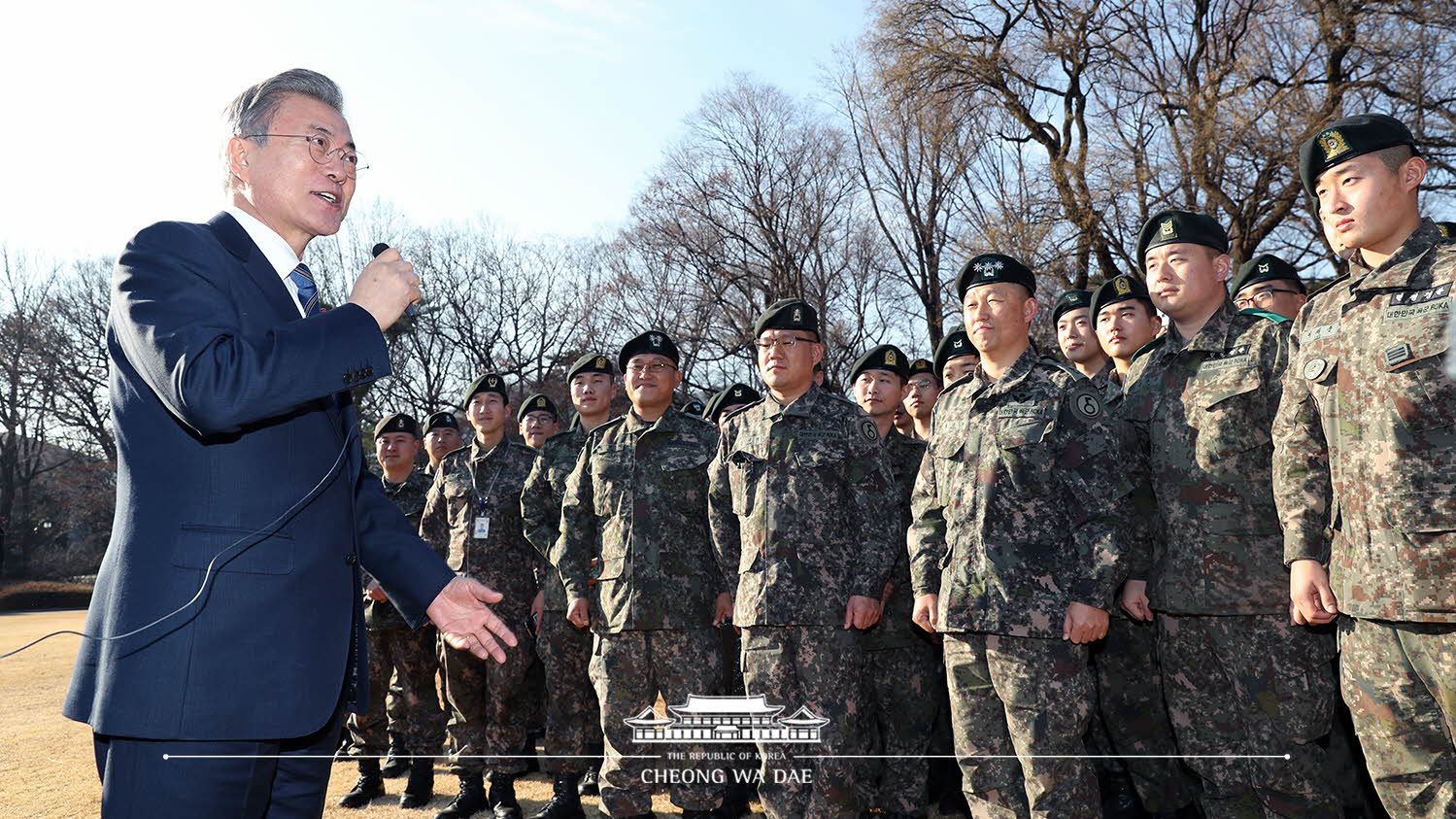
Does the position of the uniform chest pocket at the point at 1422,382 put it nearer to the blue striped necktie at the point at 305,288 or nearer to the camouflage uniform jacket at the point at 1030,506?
the camouflage uniform jacket at the point at 1030,506

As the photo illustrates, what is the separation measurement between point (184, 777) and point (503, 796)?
13.2 feet

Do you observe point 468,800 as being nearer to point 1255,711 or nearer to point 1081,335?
point 1255,711

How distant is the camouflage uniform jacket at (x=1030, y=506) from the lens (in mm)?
3600

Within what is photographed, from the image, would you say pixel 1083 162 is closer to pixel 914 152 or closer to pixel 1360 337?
pixel 914 152

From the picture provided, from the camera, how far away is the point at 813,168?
22.6 m

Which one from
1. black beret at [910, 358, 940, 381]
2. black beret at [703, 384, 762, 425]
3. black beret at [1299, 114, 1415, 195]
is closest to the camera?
black beret at [1299, 114, 1415, 195]

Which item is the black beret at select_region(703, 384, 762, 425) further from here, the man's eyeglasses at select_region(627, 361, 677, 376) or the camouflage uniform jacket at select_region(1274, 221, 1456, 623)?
the camouflage uniform jacket at select_region(1274, 221, 1456, 623)

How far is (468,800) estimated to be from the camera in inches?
218

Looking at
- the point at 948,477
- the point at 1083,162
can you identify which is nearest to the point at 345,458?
the point at 948,477

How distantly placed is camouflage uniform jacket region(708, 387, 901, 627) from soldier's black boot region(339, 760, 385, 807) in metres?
3.01

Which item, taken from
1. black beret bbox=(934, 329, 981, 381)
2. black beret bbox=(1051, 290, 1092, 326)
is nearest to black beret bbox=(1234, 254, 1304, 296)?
black beret bbox=(1051, 290, 1092, 326)

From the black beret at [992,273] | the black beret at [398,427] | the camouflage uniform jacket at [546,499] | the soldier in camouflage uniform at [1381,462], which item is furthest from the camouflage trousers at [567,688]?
the soldier in camouflage uniform at [1381,462]

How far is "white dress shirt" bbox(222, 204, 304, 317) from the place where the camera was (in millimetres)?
2076

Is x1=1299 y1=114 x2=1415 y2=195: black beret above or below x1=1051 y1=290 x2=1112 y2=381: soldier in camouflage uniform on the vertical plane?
below
